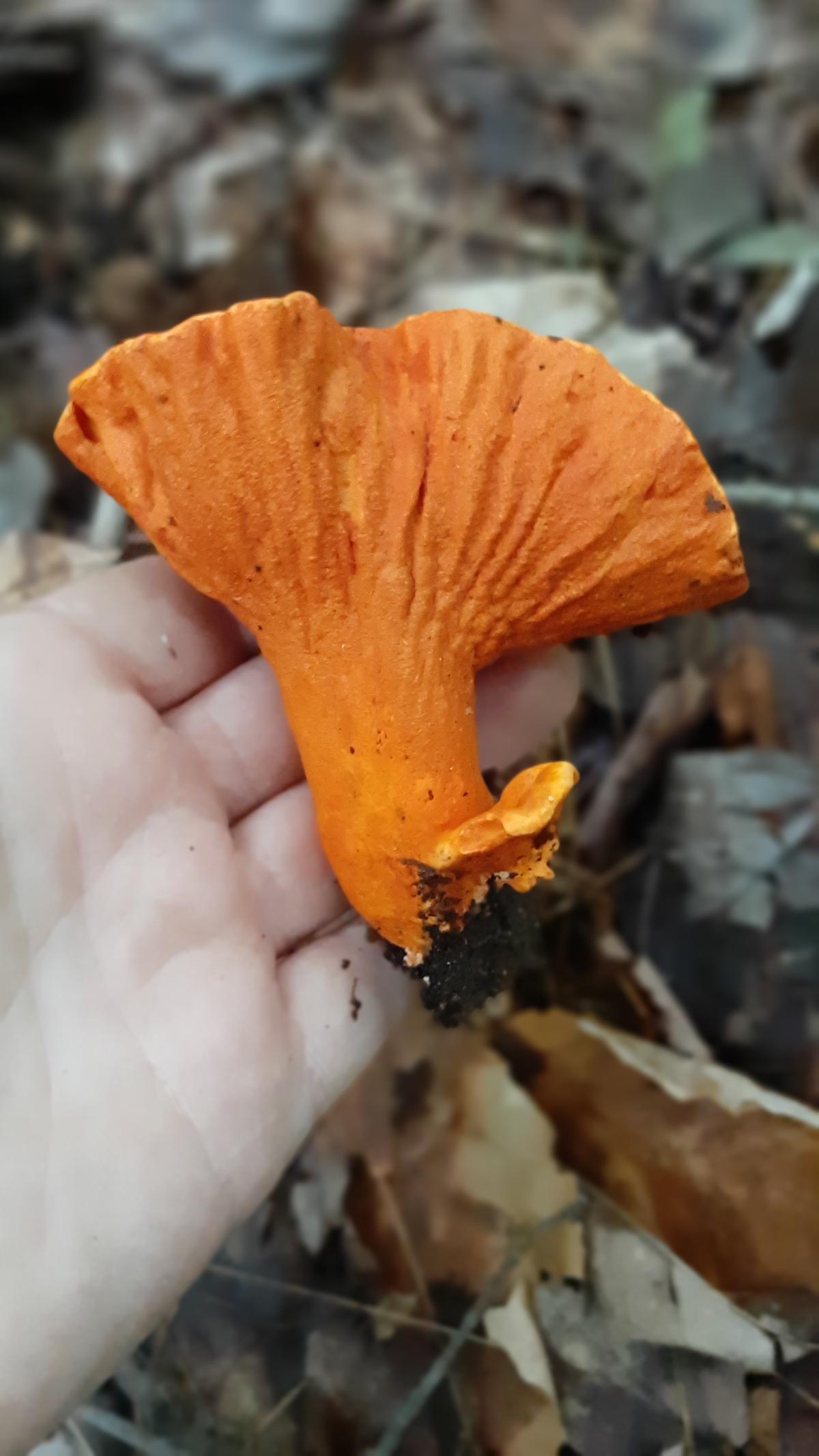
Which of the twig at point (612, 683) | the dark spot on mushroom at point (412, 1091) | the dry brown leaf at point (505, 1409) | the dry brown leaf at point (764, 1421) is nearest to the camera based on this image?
the dry brown leaf at point (764, 1421)

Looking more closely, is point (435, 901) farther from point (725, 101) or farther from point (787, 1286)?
point (725, 101)

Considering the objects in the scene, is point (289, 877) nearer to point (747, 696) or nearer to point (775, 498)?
point (747, 696)

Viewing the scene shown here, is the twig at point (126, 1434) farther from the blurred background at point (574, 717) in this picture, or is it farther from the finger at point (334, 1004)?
the finger at point (334, 1004)

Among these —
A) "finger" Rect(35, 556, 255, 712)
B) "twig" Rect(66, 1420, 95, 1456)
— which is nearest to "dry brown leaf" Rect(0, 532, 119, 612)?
"finger" Rect(35, 556, 255, 712)

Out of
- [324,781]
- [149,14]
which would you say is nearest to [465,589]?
[324,781]

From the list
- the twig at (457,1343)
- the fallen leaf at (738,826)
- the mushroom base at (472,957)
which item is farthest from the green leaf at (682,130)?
the twig at (457,1343)

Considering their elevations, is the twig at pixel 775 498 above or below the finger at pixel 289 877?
above
